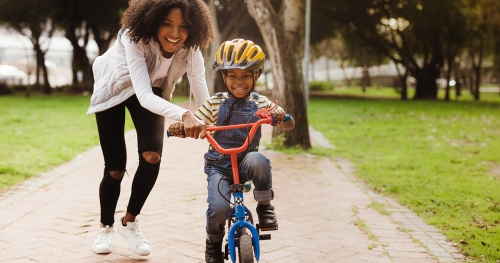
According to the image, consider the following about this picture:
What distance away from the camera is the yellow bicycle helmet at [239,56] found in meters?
3.48

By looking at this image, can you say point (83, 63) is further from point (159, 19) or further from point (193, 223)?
point (159, 19)

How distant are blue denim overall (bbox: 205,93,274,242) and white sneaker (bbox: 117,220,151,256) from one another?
0.96m

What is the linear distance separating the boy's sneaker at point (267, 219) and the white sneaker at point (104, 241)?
147cm

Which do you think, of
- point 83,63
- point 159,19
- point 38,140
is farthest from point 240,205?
point 83,63

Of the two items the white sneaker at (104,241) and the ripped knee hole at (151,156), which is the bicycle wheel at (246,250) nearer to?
the ripped knee hole at (151,156)

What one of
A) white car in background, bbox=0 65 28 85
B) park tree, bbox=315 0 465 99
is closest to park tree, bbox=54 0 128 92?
white car in background, bbox=0 65 28 85

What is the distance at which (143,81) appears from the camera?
12.4ft

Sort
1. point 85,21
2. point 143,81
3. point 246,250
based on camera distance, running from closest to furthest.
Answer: point 246,250
point 143,81
point 85,21

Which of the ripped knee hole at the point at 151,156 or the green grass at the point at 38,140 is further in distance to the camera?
the green grass at the point at 38,140

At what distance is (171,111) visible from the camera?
11.5ft

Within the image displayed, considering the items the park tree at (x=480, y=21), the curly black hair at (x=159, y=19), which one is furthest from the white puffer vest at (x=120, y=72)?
the park tree at (x=480, y=21)

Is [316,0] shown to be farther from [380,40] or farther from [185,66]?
[185,66]

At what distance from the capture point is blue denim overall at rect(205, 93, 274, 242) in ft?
11.2

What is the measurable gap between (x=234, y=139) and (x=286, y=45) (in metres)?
6.84
